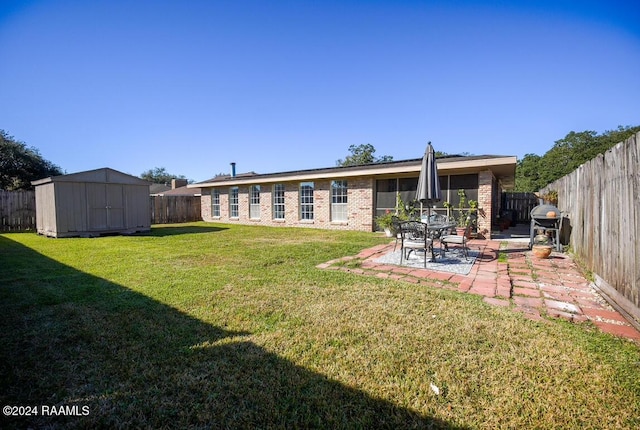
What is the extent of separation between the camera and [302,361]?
2141mm

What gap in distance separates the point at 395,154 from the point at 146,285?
5033cm

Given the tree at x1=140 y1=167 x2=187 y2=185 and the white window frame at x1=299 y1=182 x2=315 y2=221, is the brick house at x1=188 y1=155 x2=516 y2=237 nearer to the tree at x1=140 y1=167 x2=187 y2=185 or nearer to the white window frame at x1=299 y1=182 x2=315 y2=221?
the white window frame at x1=299 y1=182 x2=315 y2=221

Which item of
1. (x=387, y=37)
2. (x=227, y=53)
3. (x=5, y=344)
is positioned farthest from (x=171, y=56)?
(x=5, y=344)

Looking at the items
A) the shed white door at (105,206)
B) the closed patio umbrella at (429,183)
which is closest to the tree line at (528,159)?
the closed patio umbrella at (429,183)

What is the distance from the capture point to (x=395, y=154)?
164 ft

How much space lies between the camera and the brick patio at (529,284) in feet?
9.89

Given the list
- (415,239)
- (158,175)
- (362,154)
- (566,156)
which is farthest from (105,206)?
(158,175)

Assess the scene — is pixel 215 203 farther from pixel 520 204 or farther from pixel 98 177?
pixel 520 204

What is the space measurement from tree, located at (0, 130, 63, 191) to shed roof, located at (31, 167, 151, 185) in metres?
17.1

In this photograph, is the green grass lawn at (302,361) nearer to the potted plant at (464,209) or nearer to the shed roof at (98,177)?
the potted plant at (464,209)

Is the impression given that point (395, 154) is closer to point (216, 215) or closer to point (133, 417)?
point (216, 215)

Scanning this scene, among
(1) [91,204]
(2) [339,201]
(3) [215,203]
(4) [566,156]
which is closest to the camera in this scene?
(1) [91,204]

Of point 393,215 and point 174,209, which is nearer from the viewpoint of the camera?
point 393,215

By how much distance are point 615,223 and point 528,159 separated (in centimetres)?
4615
